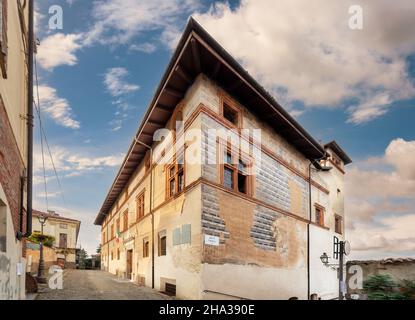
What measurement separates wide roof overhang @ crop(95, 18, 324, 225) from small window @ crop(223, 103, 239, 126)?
20.0 inches

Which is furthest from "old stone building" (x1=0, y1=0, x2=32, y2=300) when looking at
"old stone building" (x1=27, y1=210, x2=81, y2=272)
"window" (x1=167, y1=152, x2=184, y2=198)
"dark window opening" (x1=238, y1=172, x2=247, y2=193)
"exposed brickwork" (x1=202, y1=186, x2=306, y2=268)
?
"old stone building" (x1=27, y1=210, x2=81, y2=272)

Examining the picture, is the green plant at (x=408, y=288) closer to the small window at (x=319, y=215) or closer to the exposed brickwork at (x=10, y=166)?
the small window at (x=319, y=215)

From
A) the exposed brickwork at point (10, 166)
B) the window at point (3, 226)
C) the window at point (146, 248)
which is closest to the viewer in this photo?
the exposed brickwork at point (10, 166)

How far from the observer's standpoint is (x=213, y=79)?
11.4 m

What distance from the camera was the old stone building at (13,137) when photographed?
18.5 feet

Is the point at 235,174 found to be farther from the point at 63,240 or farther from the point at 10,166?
the point at 63,240

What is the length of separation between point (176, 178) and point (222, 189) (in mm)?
2246

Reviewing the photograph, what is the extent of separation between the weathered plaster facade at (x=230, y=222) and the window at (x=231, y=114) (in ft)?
0.92

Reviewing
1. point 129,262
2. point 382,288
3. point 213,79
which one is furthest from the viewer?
point 129,262

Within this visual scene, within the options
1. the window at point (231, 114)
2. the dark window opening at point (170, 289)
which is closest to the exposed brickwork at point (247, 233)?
the dark window opening at point (170, 289)

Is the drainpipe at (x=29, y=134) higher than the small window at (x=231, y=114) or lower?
lower

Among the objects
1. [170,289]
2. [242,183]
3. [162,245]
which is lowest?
[170,289]

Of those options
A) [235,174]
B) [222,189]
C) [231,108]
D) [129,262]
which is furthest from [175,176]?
[129,262]

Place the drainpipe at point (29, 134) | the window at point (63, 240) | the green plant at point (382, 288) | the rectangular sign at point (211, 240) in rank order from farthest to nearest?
the window at point (63, 240)
the green plant at point (382, 288)
the rectangular sign at point (211, 240)
the drainpipe at point (29, 134)
